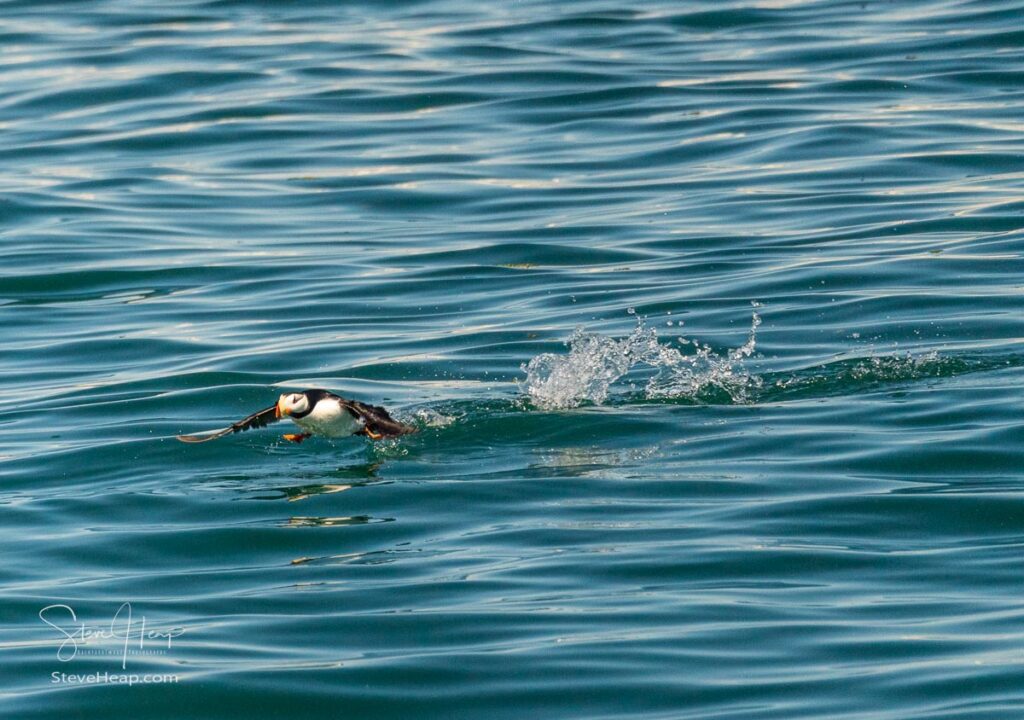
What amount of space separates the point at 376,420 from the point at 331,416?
230 mm

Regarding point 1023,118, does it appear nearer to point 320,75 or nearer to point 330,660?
point 320,75

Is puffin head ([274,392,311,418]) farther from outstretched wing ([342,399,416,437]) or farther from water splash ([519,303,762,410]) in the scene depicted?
water splash ([519,303,762,410])

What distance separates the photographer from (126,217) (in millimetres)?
17531

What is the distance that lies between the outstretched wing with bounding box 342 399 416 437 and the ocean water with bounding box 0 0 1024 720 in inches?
12.3

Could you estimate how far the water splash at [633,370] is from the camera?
10.9 meters

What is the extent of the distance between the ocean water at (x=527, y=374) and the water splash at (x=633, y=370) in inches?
1.9

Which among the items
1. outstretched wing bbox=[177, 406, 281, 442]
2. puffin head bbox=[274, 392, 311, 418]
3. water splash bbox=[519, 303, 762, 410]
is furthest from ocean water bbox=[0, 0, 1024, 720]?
puffin head bbox=[274, 392, 311, 418]

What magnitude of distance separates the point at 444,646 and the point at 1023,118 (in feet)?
44.4

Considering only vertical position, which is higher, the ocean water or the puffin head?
the puffin head

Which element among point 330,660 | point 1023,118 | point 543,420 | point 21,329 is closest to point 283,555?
point 330,660

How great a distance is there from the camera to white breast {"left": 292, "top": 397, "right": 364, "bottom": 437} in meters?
9.33

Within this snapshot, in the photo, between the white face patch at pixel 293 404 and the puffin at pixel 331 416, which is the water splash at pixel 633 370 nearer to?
the puffin at pixel 331 416

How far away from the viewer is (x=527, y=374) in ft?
38.5

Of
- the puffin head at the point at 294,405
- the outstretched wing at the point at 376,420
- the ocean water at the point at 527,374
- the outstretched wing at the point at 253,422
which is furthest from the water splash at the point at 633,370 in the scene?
the puffin head at the point at 294,405
